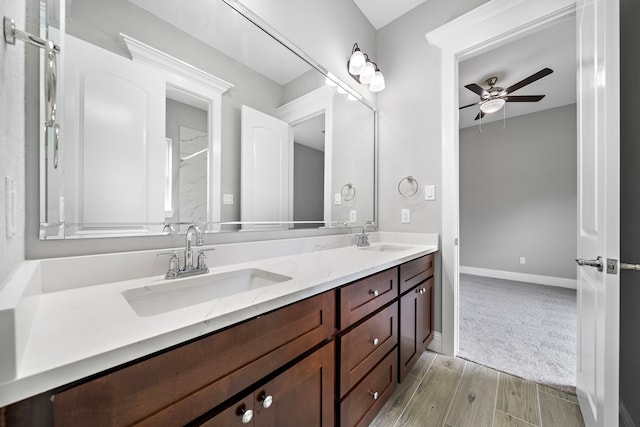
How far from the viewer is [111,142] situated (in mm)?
876

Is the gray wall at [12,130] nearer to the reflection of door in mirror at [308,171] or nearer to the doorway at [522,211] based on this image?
the reflection of door in mirror at [308,171]

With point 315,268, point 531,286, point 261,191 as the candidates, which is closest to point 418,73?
point 261,191

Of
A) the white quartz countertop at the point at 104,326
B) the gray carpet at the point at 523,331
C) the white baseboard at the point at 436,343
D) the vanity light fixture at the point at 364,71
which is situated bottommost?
the gray carpet at the point at 523,331

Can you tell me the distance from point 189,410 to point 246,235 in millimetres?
811

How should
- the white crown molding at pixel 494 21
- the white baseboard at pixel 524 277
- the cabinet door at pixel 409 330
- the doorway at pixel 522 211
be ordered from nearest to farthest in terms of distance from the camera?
the cabinet door at pixel 409 330
the white crown molding at pixel 494 21
the doorway at pixel 522 211
the white baseboard at pixel 524 277

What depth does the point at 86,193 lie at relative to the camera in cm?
84

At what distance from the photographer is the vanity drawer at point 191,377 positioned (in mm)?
412

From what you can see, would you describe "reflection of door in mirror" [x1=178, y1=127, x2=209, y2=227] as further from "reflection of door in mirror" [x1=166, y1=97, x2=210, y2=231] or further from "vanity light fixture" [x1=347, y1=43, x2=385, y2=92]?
"vanity light fixture" [x1=347, y1=43, x2=385, y2=92]

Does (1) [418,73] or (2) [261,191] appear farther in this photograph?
(1) [418,73]

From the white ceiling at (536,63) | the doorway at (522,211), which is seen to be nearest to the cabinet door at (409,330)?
the doorway at (522,211)

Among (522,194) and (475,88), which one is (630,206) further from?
(522,194)

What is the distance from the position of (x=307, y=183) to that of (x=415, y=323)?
3.66ft

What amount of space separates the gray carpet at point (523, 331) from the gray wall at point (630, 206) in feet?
1.52

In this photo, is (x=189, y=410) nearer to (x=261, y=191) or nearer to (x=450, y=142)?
(x=261, y=191)
